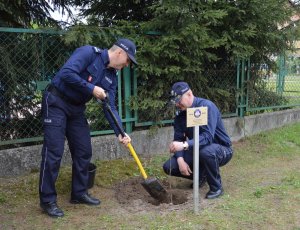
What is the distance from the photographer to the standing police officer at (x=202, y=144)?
3924mm

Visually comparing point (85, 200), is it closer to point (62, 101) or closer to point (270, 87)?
point (62, 101)

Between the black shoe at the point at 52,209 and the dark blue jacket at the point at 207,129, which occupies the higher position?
the dark blue jacket at the point at 207,129

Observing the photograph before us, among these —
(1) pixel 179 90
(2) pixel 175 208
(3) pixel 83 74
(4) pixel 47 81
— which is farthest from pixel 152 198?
(4) pixel 47 81

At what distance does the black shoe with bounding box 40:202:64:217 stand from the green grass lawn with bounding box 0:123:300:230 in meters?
0.06

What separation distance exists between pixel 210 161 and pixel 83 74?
1.64 metres

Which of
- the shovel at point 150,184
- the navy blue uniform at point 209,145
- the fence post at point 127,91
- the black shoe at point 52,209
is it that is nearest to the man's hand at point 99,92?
the shovel at point 150,184

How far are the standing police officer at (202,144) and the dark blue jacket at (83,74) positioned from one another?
0.78 metres

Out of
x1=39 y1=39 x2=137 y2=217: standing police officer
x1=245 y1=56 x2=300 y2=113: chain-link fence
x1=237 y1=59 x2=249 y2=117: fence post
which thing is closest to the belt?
x1=39 y1=39 x2=137 y2=217: standing police officer

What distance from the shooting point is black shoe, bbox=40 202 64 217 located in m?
3.70

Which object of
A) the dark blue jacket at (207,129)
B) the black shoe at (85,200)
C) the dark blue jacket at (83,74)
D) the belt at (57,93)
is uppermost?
the dark blue jacket at (83,74)

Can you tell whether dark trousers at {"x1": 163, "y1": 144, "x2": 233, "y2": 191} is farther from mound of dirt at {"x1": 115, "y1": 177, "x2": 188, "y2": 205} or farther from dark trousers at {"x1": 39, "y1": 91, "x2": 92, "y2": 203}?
dark trousers at {"x1": 39, "y1": 91, "x2": 92, "y2": 203}

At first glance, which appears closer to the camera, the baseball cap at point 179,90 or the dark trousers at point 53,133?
the dark trousers at point 53,133

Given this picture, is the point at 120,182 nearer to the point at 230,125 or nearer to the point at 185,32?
the point at 185,32

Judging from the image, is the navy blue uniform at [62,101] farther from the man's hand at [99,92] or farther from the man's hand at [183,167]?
the man's hand at [183,167]
